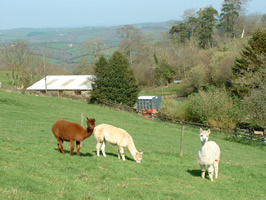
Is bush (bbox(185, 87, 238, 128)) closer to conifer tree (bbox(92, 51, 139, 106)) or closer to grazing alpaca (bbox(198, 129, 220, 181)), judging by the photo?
conifer tree (bbox(92, 51, 139, 106))

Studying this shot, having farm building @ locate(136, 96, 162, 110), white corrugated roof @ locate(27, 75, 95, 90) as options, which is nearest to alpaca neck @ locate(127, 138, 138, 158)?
farm building @ locate(136, 96, 162, 110)

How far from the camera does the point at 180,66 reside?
91.8 metres

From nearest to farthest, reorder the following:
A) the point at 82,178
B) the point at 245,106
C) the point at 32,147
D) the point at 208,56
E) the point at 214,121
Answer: the point at 82,178, the point at 32,147, the point at 245,106, the point at 214,121, the point at 208,56

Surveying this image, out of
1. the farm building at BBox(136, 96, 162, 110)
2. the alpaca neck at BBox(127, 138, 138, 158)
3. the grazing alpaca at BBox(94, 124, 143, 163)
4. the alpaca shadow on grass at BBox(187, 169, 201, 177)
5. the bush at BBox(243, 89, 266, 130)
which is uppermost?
the grazing alpaca at BBox(94, 124, 143, 163)

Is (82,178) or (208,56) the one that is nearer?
(82,178)

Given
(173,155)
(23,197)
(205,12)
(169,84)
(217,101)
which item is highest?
(205,12)

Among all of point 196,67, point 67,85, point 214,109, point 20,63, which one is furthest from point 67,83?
point 214,109

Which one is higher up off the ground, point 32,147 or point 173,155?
point 32,147

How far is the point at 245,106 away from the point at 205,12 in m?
73.3

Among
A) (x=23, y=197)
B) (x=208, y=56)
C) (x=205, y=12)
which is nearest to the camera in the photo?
(x=23, y=197)

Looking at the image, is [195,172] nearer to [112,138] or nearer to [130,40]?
[112,138]

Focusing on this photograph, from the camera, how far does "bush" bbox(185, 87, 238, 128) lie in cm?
4012

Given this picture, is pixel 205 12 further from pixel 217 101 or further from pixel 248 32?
pixel 217 101

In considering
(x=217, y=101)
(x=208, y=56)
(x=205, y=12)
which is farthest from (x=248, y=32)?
(x=217, y=101)
